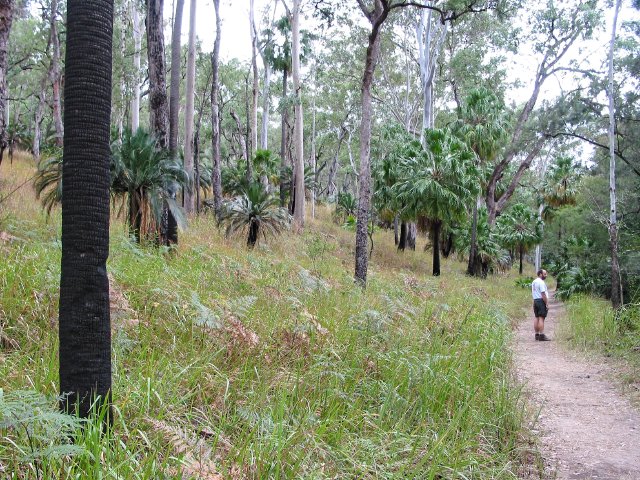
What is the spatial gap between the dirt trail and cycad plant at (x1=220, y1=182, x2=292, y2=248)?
770 cm

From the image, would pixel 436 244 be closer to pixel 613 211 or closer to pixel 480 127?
pixel 480 127

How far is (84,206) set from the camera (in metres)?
2.82

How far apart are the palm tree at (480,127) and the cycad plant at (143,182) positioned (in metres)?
19.3

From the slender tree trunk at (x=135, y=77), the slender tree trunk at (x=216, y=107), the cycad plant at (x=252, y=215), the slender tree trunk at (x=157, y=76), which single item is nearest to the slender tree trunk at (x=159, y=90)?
the slender tree trunk at (x=157, y=76)

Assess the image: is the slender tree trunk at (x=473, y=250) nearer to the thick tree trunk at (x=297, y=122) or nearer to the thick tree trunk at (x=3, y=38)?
the thick tree trunk at (x=297, y=122)

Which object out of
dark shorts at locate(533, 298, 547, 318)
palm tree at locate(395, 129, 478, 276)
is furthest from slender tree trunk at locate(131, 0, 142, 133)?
dark shorts at locate(533, 298, 547, 318)

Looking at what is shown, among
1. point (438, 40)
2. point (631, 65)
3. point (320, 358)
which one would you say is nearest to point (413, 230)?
point (438, 40)

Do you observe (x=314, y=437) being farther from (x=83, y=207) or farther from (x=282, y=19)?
(x=282, y=19)

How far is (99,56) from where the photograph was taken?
2.88 metres

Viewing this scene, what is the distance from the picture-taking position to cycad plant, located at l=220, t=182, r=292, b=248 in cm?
1486

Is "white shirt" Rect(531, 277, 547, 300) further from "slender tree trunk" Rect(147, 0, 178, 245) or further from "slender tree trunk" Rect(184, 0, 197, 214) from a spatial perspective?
"slender tree trunk" Rect(184, 0, 197, 214)

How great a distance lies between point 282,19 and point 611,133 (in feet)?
68.4

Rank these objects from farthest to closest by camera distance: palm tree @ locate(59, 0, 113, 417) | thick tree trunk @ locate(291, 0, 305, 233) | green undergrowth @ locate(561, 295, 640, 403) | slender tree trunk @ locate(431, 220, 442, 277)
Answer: slender tree trunk @ locate(431, 220, 442, 277)
thick tree trunk @ locate(291, 0, 305, 233)
green undergrowth @ locate(561, 295, 640, 403)
palm tree @ locate(59, 0, 113, 417)

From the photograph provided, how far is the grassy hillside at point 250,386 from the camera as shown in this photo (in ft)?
9.45
